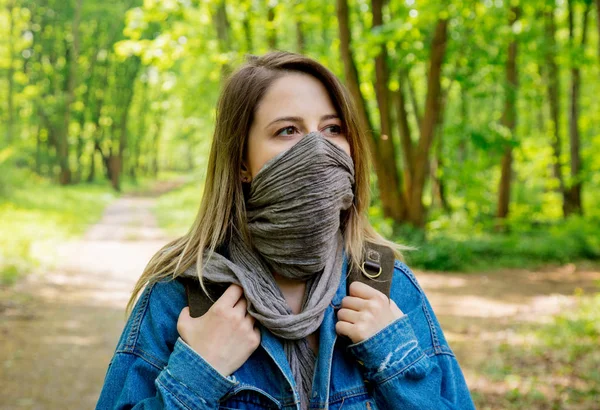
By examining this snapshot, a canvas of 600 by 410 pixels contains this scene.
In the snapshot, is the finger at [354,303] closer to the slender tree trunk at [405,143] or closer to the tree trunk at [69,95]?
the slender tree trunk at [405,143]

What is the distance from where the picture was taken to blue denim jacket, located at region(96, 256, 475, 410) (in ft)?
4.87

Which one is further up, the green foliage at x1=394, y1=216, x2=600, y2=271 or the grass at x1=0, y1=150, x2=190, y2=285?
the grass at x1=0, y1=150, x2=190, y2=285

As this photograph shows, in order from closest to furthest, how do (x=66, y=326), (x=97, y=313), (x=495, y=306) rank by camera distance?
(x=66, y=326)
(x=97, y=313)
(x=495, y=306)

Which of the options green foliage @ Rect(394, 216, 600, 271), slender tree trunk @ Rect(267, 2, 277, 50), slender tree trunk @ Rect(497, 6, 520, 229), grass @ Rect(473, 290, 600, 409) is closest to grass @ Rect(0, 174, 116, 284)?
slender tree trunk @ Rect(267, 2, 277, 50)

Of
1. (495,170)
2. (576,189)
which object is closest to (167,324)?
(576,189)

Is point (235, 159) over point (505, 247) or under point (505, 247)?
over

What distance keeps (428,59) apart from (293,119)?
948cm

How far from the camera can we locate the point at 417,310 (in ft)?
5.64

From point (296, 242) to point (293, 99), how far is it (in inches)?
16.5

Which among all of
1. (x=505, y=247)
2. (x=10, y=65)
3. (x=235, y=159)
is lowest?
(x=505, y=247)

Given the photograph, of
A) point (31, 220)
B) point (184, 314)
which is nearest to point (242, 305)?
point (184, 314)

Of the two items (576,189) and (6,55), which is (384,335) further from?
(6,55)

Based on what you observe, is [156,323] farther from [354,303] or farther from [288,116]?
[288,116]

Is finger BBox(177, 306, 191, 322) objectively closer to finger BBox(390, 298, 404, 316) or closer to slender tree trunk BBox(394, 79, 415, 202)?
finger BBox(390, 298, 404, 316)
